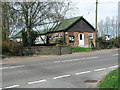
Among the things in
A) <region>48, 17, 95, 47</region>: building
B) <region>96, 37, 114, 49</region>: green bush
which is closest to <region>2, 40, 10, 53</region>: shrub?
<region>48, 17, 95, 47</region>: building

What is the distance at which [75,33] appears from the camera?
110 feet

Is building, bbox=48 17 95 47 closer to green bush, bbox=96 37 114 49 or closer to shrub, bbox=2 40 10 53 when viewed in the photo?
green bush, bbox=96 37 114 49

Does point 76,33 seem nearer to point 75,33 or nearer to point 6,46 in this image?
point 75,33

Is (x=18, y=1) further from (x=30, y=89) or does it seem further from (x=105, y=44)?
(x=105, y=44)

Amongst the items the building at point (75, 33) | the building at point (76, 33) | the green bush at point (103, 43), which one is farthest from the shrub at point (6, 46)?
the green bush at point (103, 43)

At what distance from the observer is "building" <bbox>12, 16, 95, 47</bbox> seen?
32094mm

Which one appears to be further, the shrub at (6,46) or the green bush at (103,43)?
the green bush at (103,43)

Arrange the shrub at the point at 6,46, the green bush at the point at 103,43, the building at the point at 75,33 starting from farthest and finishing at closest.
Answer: the building at the point at 75,33
the green bush at the point at 103,43
the shrub at the point at 6,46

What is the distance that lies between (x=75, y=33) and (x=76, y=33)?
1.20 feet

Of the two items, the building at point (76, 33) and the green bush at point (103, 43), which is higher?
the building at point (76, 33)

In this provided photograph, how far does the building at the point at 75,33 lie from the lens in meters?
32.1

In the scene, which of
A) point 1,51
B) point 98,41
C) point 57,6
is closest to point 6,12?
point 57,6

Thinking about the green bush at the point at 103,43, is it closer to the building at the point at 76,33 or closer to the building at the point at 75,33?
the building at the point at 75,33

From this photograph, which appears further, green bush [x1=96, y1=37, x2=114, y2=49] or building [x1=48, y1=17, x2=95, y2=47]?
building [x1=48, y1=17, x2=95, y2=47]
